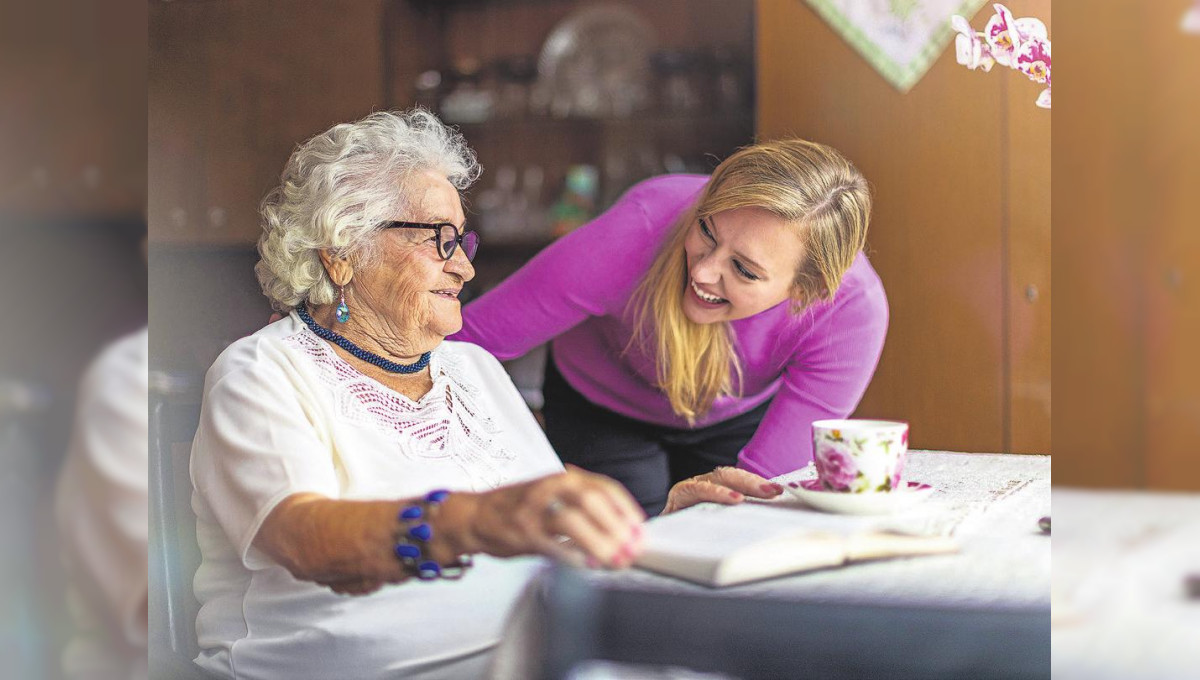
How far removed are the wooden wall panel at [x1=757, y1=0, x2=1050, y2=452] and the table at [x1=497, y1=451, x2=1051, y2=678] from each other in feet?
0.33

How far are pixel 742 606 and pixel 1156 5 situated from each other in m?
0.74

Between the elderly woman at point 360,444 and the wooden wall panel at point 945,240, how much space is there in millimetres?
223

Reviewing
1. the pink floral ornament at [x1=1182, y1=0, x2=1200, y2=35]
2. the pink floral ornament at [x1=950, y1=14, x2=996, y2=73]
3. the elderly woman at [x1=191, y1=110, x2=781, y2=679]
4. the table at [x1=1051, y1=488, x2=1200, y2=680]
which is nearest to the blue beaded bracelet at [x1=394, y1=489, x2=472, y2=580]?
the elderly woman at [x1=191, y1=110, x2=781, y2=679]

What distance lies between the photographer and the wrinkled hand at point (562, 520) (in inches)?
36.8

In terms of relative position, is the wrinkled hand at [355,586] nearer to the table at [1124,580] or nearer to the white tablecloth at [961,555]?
the white tablecloth at [961,555]

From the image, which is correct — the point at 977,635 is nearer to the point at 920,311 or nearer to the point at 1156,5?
the point at 920,311

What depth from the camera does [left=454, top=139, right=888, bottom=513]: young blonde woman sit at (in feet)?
3.73

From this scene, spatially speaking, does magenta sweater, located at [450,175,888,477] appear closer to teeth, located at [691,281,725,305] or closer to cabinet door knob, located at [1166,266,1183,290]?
teeth, located at [691,281,725,305]

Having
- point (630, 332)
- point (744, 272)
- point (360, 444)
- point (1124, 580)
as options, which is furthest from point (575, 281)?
point (1124, 580)

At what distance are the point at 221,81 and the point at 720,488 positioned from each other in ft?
2.54

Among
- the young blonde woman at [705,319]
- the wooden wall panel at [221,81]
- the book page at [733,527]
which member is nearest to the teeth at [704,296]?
the young blonde woman at [705,319]

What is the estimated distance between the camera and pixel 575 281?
4.09ft

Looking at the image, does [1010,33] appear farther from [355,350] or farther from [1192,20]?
[355,350]

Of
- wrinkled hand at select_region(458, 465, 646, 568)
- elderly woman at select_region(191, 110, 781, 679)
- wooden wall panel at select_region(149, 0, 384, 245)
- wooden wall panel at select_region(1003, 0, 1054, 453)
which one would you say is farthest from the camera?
wooden wall panel at select_region(149, 0, 384, 245)
